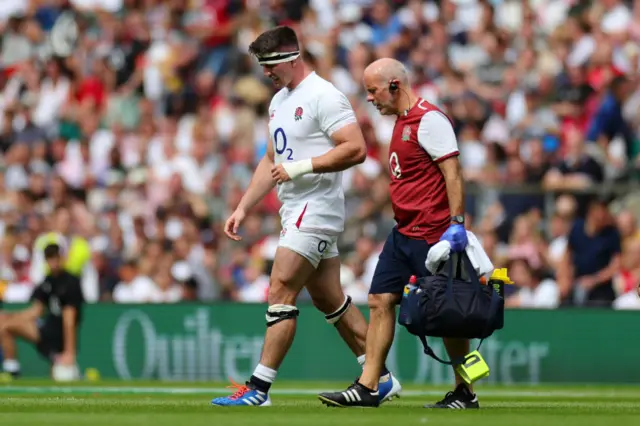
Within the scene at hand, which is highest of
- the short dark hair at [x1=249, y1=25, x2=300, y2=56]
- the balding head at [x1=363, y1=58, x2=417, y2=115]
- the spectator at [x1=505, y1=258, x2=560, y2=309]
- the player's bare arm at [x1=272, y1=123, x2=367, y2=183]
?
the short dark hair at [x1=249, y1=25, x2=300, y2=56]

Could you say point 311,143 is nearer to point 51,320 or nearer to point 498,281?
point 498,281

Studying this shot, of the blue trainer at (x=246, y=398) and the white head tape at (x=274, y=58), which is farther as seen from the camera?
the white head tape at (x=274, y=58)

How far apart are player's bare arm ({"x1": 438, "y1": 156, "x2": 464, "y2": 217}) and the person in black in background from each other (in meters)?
10.1

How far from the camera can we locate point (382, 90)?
1058 centimetres

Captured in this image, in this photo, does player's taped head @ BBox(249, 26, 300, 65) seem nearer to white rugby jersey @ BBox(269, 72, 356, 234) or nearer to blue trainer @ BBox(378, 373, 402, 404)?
white rugby jersey @ BBox(269, 72, 356, 234)

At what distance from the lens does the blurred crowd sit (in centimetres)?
1933

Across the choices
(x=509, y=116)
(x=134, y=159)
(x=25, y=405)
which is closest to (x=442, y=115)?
(x=25, y=405)

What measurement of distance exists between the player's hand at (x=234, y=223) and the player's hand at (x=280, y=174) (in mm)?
590

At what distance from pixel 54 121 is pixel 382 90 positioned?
14616mm

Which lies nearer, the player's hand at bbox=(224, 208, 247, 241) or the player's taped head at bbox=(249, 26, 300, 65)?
the player's taped head at bbox=(249, 26, 300, 65)

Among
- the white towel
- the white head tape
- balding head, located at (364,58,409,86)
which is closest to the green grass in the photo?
the white towel

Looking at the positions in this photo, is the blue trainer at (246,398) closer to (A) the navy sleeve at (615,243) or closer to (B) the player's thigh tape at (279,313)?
(B) the player's thigh tape at (279,313)

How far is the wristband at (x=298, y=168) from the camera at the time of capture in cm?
1059

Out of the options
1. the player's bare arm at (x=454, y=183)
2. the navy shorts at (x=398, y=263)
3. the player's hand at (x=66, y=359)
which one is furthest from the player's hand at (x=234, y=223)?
the player's hand at (x=66, y=359)
